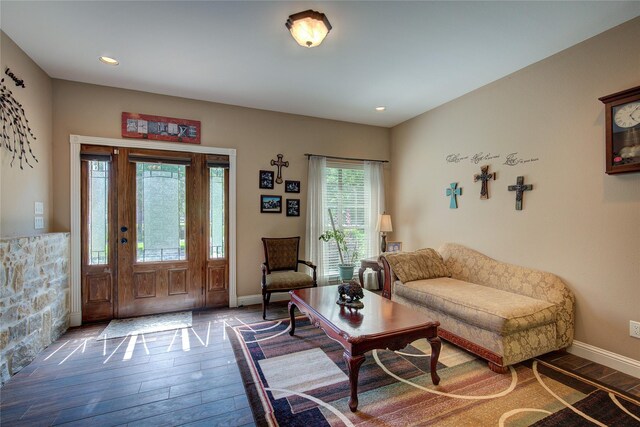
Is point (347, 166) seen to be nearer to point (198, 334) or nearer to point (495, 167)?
point (495, 167)

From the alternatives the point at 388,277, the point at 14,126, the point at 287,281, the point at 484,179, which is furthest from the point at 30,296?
the point at 484,179

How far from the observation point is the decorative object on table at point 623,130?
7.26 feet

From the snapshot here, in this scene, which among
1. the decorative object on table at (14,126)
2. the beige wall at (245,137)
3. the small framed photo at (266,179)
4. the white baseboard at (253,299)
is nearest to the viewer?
the decorative object on table at (14,126)

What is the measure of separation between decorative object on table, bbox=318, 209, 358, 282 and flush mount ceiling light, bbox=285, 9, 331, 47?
271 centimetres

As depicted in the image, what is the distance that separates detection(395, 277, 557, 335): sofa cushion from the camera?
7.56 feet

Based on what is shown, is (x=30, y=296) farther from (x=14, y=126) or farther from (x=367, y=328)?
(x=367, y=328)

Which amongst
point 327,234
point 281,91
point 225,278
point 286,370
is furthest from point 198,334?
point 281,91

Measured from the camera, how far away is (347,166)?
15.6ft

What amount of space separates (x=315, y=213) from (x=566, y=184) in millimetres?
2974

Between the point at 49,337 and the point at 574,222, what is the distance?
512cm

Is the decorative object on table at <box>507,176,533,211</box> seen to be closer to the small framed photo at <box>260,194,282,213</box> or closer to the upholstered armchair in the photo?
the upholstered armchair

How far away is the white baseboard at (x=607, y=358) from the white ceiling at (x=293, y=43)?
272 cm

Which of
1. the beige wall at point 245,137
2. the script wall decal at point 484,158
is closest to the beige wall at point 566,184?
the script wall decal at point 484,158

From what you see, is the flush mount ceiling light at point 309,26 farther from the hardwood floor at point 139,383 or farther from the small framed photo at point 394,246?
the small framed photo at point 394,246
